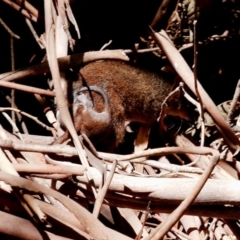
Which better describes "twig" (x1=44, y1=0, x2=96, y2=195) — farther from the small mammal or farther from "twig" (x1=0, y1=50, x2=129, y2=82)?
the small mammal

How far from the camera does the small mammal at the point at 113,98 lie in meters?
1.70

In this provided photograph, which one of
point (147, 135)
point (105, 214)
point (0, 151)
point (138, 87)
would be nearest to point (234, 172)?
point (147, 135)

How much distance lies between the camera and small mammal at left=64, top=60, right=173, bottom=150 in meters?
1.70

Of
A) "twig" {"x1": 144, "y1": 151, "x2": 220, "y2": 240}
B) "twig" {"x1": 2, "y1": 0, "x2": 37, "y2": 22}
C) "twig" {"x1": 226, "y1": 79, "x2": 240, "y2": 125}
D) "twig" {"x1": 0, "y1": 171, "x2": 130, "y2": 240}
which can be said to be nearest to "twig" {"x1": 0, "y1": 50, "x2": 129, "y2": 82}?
"twig" {"x1": 2, "y1": 0, "x2": 37, "y2": 22}

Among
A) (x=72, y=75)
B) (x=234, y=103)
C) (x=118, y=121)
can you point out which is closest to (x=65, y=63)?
(x=72, y=75)

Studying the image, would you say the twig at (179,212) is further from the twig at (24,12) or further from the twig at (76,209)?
the twig at (24,12)

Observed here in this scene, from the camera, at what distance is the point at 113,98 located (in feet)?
6.18

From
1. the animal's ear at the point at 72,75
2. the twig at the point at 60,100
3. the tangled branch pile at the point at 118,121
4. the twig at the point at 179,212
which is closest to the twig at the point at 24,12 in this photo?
the tangled branch pile at the point at 118,121

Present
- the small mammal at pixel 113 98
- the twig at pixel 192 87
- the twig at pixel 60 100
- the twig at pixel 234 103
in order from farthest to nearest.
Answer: the small mammal at pixel 113 98
the twig at pixel 234 103
the twig at pixel 192 87
the twig at pixel 60 100

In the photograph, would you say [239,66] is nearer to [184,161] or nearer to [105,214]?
[184,161]

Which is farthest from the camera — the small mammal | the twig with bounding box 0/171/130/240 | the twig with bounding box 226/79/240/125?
the small mammal

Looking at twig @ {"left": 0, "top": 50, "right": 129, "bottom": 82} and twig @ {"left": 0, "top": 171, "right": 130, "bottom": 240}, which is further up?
twig @ {"left": 0, "top": 50, "right": 129, "bottom": 82}

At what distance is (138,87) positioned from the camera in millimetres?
1987

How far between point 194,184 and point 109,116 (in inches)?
27.6
